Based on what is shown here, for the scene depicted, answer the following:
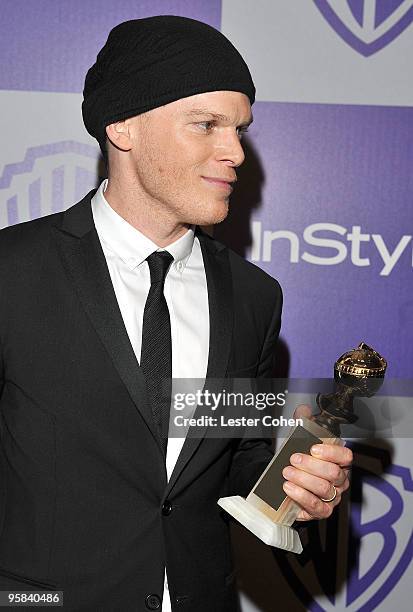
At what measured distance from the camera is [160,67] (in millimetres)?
1551

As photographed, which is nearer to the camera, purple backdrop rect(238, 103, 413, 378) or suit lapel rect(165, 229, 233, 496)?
suit lapel rect(165, 229, 233, 496)

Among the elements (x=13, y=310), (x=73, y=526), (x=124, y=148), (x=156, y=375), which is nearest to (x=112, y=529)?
(x=73, y=526)

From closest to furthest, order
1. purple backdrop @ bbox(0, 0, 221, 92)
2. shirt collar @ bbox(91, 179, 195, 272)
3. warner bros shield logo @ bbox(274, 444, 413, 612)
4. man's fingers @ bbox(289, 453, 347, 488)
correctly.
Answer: man's fingers @ bbox(289, 453, 347, 488)
shirt collar @ bbox(91, 179, 195, 272)
purple backdrop @ bbox(0, 0, 221, 92)
warner bros shield logo @ bbox(274, 444, 413, 612)

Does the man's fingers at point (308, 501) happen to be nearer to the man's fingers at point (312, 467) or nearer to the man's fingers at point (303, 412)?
the man's fingers at point (312, 467)

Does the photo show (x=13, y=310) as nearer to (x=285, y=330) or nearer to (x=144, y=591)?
(x=144, y=591)

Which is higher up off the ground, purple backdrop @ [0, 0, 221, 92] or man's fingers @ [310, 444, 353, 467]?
purple backdrop @ [0, 0, 221, 92]

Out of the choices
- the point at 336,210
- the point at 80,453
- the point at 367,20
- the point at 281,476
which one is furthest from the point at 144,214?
the point at 367,20

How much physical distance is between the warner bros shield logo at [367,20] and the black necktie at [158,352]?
1.06 metres

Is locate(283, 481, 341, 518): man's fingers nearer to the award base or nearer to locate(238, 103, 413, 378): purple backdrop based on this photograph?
the award base

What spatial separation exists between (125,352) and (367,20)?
128 centimetres

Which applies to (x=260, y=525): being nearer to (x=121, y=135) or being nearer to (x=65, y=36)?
(x=121, y=135)

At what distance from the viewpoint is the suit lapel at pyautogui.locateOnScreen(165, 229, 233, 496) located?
61.4 inches

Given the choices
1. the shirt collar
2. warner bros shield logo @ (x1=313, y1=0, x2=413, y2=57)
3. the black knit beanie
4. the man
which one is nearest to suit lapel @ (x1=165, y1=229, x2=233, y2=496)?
the man

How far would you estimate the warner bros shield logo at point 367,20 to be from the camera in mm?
2256
